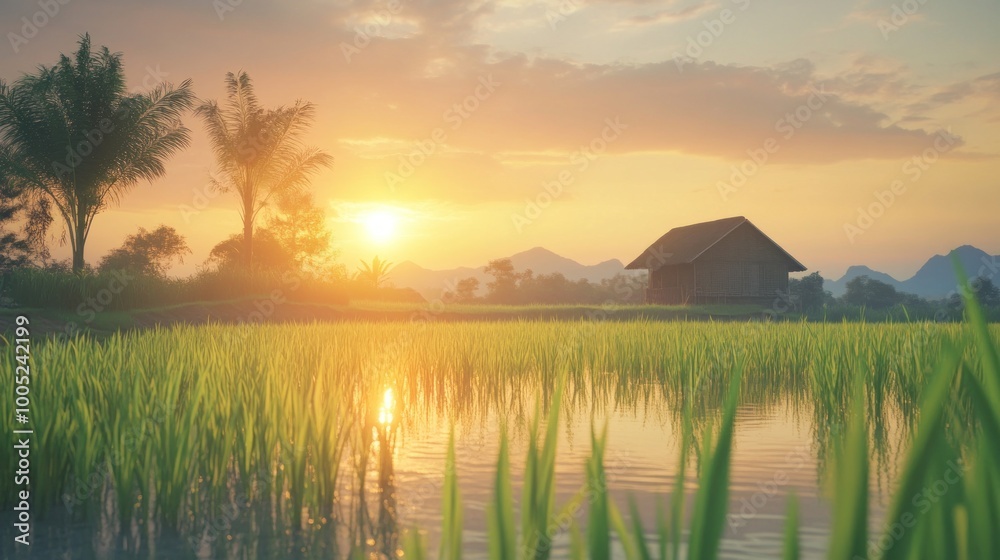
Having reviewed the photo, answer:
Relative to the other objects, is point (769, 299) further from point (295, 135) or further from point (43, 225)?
point (43, 225)

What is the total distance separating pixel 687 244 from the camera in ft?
132

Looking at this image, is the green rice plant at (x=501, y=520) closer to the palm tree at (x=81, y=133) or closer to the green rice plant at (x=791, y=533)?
the green rice plant at (x=791, y=533)

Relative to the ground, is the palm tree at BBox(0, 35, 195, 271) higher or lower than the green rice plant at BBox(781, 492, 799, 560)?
higher

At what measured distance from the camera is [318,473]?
373cm

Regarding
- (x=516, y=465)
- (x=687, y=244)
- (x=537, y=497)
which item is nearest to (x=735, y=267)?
(x=687, y=244)

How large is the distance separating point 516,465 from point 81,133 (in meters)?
23.6

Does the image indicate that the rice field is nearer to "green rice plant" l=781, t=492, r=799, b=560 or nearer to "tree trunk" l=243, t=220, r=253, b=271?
"green rice plant" l=781, t=492, r=799, b=560

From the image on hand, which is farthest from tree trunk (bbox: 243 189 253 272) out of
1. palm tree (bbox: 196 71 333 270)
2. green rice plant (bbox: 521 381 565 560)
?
green rice plant (bbox: 521 381 565 560)

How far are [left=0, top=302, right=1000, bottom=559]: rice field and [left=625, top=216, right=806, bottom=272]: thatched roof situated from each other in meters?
29.3

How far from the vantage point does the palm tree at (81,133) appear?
74.2 ft

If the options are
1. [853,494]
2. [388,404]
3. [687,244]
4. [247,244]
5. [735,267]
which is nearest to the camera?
[853,494]

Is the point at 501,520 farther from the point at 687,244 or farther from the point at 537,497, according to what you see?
the point at 687,244

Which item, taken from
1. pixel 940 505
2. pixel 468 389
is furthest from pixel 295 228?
pixel 940 505

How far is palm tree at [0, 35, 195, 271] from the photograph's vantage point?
22.6m
